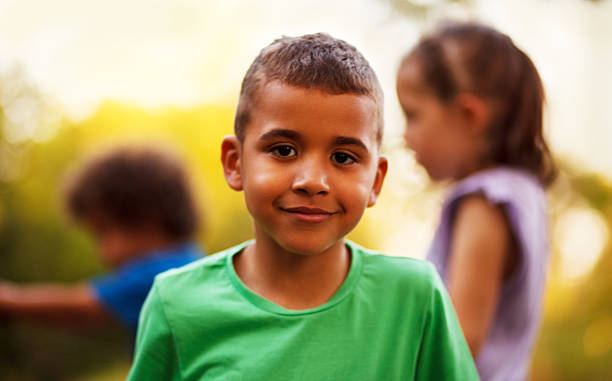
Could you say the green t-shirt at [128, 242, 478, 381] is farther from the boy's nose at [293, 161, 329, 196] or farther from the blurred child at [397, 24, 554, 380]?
the blurred child at [397, 24, 554, 380]

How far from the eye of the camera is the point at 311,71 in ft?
3.08

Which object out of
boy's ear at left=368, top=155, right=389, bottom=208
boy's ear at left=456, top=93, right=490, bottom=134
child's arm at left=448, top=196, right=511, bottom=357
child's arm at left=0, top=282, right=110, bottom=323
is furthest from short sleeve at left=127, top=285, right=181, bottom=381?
child's arm at left=0, top=282, right=110, bottom=323

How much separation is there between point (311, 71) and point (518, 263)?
816 millimetres

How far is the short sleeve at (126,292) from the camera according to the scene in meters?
2.23

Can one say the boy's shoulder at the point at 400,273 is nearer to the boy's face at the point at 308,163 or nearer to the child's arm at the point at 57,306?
the boy's face at the point at 308,163

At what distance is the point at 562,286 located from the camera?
15.4 feet

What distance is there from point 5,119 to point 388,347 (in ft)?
11.5

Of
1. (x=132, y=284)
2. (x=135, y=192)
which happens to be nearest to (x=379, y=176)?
(x=132, y=284)

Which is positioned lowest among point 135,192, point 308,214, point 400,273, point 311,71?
A: point 135,192

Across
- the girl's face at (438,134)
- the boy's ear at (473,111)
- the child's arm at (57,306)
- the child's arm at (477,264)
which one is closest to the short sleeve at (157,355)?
the child's arm at (477,264)

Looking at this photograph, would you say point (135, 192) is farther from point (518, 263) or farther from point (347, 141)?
point (347, 141)

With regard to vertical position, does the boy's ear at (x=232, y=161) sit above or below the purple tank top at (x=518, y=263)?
above

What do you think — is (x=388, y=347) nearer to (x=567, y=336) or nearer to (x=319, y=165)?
(x=319, y=165)

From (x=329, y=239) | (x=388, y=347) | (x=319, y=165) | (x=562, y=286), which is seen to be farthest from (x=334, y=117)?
(x=562, y=286)
